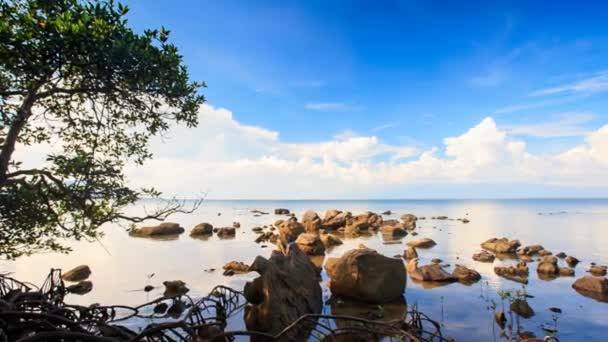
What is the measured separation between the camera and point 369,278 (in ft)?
52.2

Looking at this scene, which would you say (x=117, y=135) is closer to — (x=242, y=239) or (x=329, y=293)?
(x=329, y=293)

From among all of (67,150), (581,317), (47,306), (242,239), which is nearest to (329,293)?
(581,317)

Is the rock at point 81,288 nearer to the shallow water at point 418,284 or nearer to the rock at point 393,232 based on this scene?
the shallow water at point 418,284

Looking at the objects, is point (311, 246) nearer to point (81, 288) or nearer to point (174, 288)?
point (174, 288)

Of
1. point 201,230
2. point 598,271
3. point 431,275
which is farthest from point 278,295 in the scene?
point 201,230

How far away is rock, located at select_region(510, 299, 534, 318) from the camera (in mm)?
13923

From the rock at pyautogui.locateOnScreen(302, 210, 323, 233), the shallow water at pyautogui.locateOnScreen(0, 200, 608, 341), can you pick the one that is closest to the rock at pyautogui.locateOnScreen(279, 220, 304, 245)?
the shallow water at pyautogui.locateOnScreen(0, 200, 608, 341)

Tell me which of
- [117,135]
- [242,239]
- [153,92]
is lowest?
[242,239]

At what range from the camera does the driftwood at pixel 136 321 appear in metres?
5.43

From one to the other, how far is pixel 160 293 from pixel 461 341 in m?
15.2

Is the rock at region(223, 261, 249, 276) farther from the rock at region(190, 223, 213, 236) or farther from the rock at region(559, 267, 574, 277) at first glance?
the rock at region(190, 223, 213, 236)

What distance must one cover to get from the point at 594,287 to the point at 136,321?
23.3 meters

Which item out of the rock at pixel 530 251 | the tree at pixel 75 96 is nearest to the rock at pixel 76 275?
the tree at pixel 75 96

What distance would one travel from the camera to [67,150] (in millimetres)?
9453
